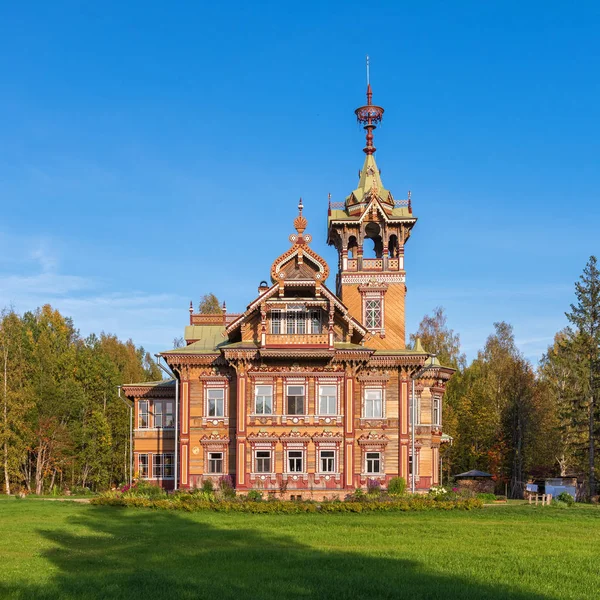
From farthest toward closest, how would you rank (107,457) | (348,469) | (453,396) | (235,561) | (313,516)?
(453,396) → (107,457) → (348,469) → (313,516) → (235,561)

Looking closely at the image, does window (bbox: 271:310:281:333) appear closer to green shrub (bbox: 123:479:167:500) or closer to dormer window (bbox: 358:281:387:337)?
dormer window (bbox: 358:281:387:337)

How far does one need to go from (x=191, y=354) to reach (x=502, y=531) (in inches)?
849

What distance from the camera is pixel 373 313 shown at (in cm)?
4756

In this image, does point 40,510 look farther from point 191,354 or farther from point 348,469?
point 348,469

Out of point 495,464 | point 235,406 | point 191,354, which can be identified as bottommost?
point 495,464

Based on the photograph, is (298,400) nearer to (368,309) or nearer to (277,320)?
(277,320)

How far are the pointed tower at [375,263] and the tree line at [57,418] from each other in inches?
1034

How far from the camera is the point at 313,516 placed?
32.3 metres

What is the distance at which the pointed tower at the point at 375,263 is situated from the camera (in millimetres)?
47375

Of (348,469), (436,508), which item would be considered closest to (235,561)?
(436,508)

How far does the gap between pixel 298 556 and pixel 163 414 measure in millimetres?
28229

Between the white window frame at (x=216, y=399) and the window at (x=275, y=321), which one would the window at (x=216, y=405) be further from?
the window at (x=275, y=321)

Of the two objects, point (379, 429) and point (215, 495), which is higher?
point (379, 429)

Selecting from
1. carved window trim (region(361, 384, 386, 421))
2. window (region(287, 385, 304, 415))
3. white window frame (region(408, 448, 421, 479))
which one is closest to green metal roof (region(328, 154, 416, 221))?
carved window trim (region(361, 384, 386, 421))
